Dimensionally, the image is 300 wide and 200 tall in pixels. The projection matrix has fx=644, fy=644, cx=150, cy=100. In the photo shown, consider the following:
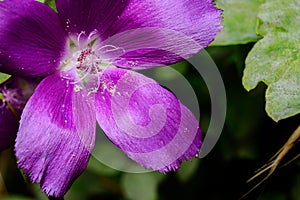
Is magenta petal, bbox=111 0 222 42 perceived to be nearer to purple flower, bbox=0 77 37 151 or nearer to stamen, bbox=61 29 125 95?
stamen, bbox=61 29 125 95

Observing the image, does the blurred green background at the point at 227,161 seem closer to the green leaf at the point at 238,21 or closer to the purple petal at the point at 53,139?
the green leaf at the point at 238,21

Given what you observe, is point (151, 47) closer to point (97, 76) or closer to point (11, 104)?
point (97, 76)

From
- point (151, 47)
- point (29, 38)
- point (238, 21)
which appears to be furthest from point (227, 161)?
point (29, 38)

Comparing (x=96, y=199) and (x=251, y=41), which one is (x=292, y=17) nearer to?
(x=251, y=41)

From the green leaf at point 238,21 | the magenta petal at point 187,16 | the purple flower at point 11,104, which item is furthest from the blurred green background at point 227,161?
the purple flower at point 11,104

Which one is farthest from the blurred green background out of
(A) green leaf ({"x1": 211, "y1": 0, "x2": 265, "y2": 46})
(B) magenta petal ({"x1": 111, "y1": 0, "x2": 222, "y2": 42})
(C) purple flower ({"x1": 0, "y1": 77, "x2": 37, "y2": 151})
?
(C) purple flower ({"x1": 0, "y1": 77, "x2": 37, "y2": 151})

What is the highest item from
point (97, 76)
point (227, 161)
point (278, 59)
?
point (97, 76)

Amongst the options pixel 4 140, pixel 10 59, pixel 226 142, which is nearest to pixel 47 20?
pixel 10 59
